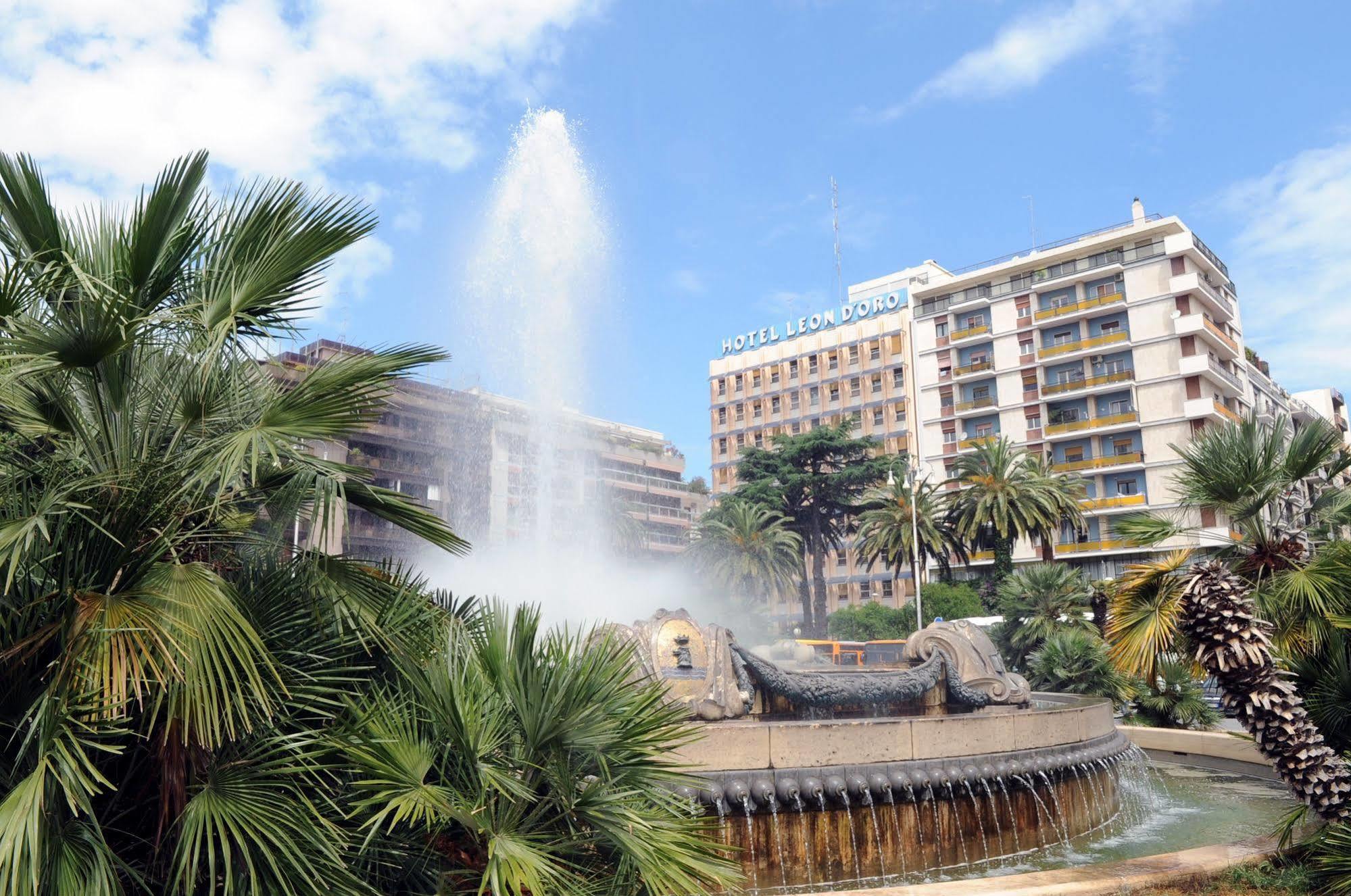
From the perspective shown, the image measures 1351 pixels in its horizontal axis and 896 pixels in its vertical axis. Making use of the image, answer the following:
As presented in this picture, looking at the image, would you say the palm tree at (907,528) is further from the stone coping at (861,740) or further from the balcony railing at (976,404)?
the stone coping at (861,740)

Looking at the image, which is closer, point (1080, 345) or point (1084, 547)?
point (1084, 547)

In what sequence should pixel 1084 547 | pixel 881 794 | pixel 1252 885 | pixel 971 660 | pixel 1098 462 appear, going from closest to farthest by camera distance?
pixel 1252 885
pixel 881 794
pixel 971 660
pixel 1084 547
pixel 1098 462

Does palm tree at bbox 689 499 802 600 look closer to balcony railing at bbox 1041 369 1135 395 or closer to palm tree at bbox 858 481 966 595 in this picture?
palm tree at bbox 858 481 966 595

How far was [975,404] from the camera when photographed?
7131 centimetres

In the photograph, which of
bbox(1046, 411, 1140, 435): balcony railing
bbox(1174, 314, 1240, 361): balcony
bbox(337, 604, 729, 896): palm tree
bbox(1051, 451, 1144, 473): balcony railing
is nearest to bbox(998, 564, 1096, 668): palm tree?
bbox(1051, 451, 1144, 473): balcony railing

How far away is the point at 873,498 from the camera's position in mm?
55719

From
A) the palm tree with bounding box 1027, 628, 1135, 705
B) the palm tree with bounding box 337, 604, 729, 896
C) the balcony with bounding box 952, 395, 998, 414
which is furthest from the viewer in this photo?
the balcony with bounding box 952, 395, 998, 414

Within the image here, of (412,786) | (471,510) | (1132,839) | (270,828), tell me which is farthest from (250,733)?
(471,510)

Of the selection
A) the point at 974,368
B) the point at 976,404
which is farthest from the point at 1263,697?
the point at 974,368

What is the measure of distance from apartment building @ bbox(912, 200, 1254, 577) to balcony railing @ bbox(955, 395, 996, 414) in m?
0.11

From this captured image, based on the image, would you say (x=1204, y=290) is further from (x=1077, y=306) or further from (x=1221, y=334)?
(x=1077, y=306)

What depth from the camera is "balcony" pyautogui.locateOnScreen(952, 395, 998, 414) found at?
7012 centimetres

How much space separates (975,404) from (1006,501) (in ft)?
76.9

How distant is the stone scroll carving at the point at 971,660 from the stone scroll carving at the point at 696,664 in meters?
3.36
